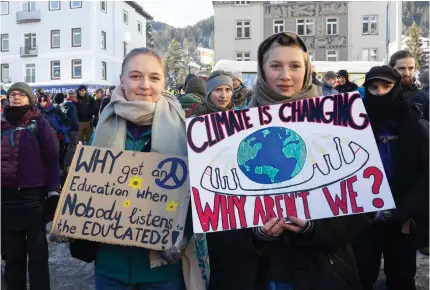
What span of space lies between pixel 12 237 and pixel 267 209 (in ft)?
9.36

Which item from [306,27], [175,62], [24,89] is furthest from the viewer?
[175,62]

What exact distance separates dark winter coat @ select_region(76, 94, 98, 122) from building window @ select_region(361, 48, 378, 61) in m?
32.5

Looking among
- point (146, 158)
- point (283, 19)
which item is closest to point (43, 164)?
point (146, 158)

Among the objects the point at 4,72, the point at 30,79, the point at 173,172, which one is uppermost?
the point at 4,72

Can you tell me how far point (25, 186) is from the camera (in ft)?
13.0

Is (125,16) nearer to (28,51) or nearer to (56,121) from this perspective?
(28,51)

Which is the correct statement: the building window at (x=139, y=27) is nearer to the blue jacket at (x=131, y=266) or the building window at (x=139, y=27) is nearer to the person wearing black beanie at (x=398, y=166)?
the person wearing black beanie at (x=398, y=166)

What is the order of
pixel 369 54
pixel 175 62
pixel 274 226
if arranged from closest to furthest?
pixel 274 226 < pixel 369 54 < pixel 175 62

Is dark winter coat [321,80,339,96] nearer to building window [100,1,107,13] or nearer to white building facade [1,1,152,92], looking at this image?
white building facade [1,1,152,92]

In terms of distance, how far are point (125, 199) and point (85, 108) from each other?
10.9 meters

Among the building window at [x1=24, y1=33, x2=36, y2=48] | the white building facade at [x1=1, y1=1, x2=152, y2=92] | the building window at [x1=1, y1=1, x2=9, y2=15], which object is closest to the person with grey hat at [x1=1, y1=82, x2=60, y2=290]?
the white building facade at [x1=1, y1=1, x2=152, y2=92]

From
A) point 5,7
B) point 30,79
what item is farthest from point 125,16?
point 5,7

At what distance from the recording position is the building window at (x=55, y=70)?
41562mm

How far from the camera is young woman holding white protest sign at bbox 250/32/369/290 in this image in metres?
2.01
